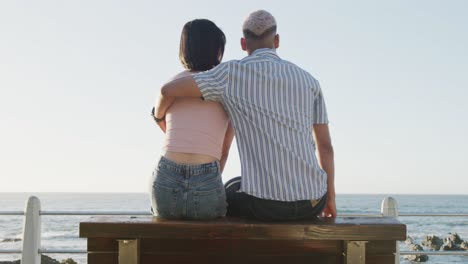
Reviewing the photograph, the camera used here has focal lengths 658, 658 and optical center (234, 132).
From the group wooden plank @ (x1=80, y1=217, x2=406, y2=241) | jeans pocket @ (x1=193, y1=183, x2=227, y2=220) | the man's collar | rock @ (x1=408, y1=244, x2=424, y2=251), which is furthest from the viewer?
rock @ (x1=408, y1=244, x2=424, y2=251)

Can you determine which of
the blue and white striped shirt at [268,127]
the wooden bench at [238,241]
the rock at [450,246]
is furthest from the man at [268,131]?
the rock at [450,246]

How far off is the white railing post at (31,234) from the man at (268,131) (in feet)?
8.44

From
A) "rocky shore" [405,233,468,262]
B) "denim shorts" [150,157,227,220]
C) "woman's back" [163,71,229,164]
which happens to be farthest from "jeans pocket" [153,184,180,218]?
"rocky shore" [405,233,468,262]

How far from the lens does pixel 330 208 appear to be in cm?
290

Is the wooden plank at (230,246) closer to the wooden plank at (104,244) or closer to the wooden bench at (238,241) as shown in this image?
the wooden bench at (238,241)

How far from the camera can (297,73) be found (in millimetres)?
2816

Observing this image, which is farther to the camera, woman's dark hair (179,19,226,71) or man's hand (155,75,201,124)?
woman's dark hair (179,19,226,71)

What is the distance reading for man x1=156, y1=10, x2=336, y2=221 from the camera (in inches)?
106

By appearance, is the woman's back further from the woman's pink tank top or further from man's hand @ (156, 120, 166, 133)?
man's hand @ (156, 120, 166, 133)

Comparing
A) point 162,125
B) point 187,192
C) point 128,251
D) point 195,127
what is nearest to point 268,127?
point 195,127

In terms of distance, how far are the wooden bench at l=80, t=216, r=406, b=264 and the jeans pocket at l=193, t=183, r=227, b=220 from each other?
15 cm

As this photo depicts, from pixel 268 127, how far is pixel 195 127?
312 millimetres

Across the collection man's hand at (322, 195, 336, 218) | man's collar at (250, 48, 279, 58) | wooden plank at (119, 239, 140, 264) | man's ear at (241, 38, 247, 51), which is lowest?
wooden plank at (119, 239, 140, 264)

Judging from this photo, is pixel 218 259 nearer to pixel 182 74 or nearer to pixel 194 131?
pixel 194 131
